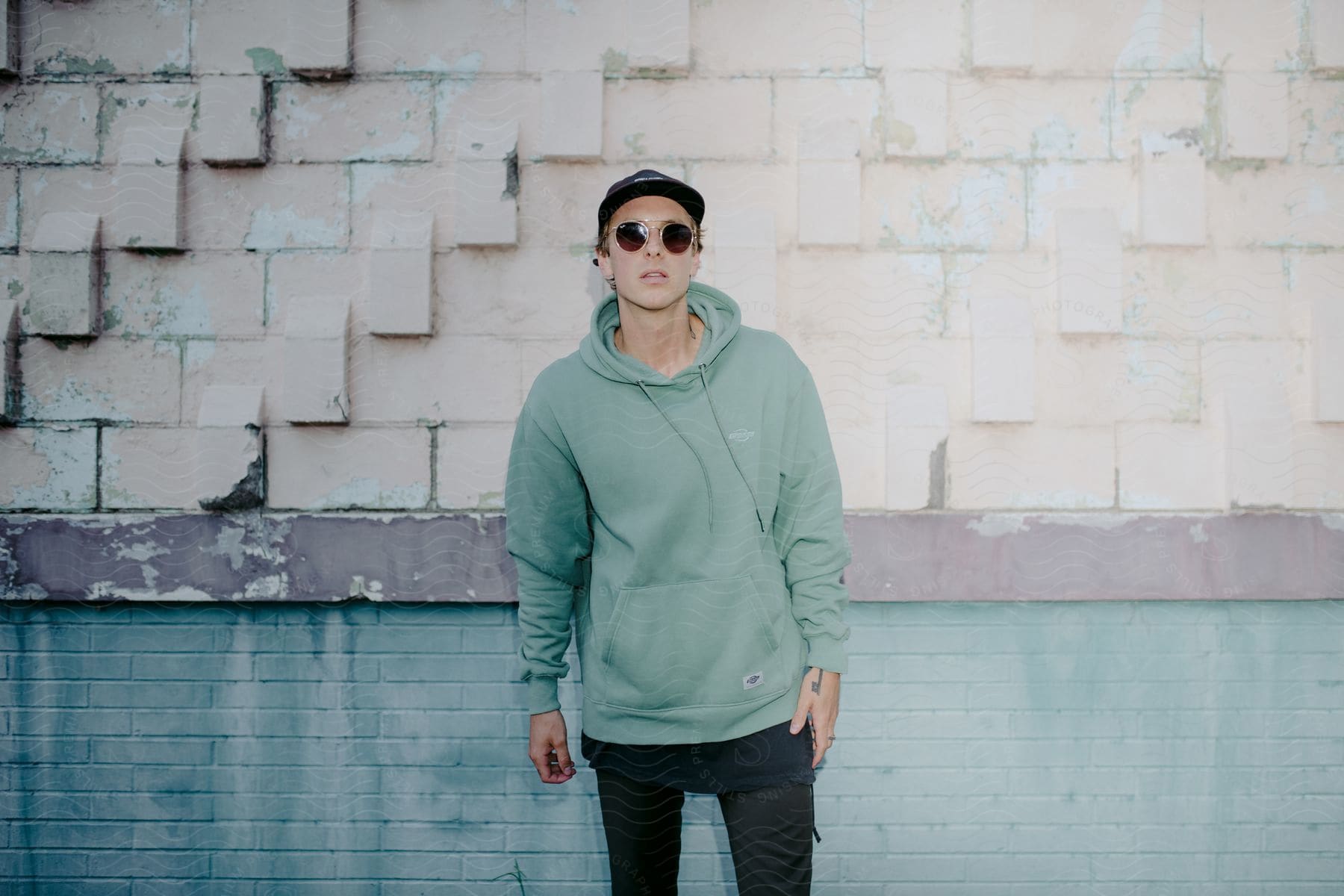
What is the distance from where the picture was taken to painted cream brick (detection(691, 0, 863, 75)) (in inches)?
112

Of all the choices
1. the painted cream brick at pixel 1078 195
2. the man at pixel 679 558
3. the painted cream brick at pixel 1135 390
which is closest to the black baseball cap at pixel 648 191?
the man at pixel 679 558

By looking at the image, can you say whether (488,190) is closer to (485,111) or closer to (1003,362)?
(485,111)

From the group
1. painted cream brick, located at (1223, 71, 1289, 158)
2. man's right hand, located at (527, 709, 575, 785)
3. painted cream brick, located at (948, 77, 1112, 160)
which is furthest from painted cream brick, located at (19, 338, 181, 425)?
painted cream brick, located at (1223, 71, 1289, 158)

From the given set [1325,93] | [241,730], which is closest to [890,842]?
[241,730]

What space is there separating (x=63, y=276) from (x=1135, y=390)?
12.4 feet

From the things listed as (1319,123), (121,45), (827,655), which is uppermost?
(121,45)

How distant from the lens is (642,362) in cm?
211

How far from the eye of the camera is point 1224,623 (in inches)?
112

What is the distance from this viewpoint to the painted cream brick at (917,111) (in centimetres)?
283

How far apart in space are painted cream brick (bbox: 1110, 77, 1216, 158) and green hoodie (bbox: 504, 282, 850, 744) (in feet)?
5.56

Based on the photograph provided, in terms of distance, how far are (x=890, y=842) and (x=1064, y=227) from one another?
2.25 m

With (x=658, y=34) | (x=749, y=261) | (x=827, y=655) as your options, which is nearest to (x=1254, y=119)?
(x=749, y=261)

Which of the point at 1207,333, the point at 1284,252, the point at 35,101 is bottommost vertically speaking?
the point at 1207,333

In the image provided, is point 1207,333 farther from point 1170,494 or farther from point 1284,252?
point 1170,494
